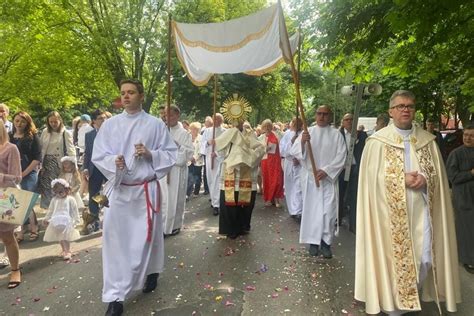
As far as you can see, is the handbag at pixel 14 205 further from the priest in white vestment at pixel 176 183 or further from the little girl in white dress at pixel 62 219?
the priest in white vestment at pixel 176 183

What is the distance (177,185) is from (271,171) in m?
3.78

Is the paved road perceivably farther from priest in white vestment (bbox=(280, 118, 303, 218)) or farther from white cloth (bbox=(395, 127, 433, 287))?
priest in white vestment (bbox=(280, 118, 303, 218))

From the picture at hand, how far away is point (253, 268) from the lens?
5750 millimetres

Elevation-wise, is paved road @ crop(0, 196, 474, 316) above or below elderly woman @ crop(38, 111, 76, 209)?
below

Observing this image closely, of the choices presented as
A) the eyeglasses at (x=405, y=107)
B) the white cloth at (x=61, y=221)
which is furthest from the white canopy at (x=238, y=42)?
the white cloth at (x=61, y=221)

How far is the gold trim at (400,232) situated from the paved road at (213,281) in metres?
0.56

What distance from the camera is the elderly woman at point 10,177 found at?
516 cm

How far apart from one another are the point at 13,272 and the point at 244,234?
142 inches

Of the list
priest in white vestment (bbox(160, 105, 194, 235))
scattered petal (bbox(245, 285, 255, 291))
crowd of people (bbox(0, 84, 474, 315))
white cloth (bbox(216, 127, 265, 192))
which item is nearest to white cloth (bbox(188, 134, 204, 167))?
priest in white vestment (bbox(160, 105, 194, 235))

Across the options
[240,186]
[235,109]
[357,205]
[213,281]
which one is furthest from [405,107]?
[240,186]

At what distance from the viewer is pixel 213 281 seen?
5238 millimetres

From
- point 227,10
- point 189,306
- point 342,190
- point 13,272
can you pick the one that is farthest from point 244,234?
point 227,10

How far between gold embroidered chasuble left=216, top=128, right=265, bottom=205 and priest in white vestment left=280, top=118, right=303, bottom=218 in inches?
63.4

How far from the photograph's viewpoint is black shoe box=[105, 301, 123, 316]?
4227 mm
